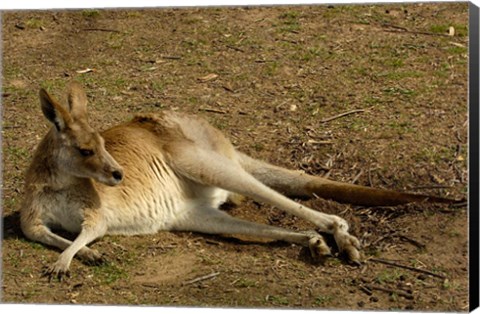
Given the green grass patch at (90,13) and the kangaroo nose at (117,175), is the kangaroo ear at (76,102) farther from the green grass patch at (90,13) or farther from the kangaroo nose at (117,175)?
the green grass patch at (90,13)

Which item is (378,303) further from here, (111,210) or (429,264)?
(111,210)

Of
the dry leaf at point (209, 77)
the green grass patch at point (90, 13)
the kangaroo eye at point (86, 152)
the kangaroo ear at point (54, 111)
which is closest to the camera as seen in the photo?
the kangaroo ear at point (54, 111)

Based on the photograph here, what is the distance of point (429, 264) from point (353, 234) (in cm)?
60

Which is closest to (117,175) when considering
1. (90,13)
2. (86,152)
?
(86,152)

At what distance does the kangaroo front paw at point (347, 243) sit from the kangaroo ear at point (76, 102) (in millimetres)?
1519

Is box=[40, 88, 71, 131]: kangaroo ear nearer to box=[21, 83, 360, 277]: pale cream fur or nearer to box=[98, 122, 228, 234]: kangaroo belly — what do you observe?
box=[21, 83, 360, 277]: pale cream fur

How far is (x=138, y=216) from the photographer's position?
6.07 m

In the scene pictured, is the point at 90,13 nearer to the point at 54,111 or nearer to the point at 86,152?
the point at 54,111

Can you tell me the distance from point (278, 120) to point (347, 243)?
49.0 inches

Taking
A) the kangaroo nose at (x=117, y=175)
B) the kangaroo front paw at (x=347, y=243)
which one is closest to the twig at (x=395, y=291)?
the kangaroo front paw at (x=347, y=243)

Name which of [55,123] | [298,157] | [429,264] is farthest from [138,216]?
[429,264]

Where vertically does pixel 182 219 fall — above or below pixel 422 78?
below

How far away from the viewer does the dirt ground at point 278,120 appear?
5520 mm

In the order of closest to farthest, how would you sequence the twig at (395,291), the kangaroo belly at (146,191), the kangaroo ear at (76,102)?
the twig at (395,291) → the kangaroo ear at (76,102) → the kangaroo belly at (146,191)
